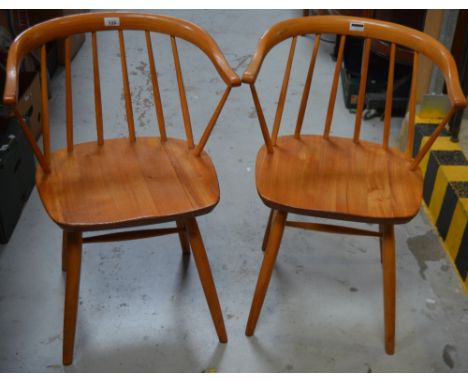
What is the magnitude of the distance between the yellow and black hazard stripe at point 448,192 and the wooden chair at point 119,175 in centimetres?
77

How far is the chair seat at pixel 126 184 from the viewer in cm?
122

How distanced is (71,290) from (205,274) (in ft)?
1.02

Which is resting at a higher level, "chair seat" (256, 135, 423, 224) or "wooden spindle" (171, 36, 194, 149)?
"wooden spindle" (171, 36, 194, 149)

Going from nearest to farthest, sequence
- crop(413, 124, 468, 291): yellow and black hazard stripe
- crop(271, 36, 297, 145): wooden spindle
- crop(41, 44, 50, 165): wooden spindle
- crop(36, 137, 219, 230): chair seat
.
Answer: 1. crop(36, 137, 219, 230): chair seat
2. crop(41, 44, 50, 165): wooden spindle
3. crop(271, 36, 297, 145): wooden spindle
4. crop(413, 124, 468, 291): yellow and black hazard stripe

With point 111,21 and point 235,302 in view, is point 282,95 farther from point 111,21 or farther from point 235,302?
point 235,302

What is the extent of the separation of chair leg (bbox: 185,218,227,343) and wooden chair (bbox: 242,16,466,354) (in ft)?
0.27

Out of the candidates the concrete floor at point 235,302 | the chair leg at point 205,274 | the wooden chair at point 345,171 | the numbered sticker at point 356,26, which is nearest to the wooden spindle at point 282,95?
the wooden chair at point 345,171

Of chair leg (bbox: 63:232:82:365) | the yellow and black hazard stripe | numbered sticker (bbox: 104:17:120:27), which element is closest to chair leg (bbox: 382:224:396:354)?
the yellow and black hazard stripe

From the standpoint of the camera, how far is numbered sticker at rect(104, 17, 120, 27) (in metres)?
1.40

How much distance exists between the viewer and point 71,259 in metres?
1.27

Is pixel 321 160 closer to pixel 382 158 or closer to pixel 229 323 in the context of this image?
pixel 382 158

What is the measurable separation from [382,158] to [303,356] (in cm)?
54

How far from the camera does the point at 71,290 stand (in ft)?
4.27

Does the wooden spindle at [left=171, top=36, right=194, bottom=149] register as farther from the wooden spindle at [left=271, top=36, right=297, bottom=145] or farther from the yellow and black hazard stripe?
the yellow and black hazard stripe
